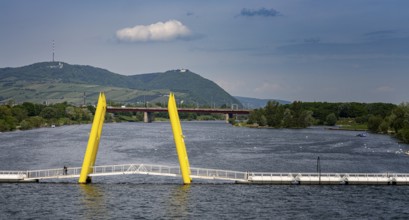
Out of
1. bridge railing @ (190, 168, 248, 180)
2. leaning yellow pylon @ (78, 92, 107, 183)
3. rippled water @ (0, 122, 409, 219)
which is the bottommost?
rippled water @ (0, 122, 409, 219)

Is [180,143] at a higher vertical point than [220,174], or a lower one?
higher

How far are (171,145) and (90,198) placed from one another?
3454 inches

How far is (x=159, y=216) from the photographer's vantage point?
62188 millimetres

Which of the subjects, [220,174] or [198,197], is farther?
[220,174]

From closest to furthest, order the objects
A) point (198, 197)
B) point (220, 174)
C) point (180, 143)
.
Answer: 1. point (198, 197)
2. point (180, 143)
3. point (220, 174)

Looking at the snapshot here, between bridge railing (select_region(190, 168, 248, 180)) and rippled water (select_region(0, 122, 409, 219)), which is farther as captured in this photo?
bridge railing (select_region(190, 168, 248, 180))

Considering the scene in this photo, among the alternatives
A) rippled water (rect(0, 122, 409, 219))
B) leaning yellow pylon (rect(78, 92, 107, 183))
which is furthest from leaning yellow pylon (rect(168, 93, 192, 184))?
leaning yellow pylon (rect(78, 92, 107, 183))

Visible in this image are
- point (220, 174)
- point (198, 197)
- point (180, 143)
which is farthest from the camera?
point (220, 174)

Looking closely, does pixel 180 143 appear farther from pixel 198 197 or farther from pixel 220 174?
pixel 220 174

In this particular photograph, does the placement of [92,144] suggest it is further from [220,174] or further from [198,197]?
[220,174]

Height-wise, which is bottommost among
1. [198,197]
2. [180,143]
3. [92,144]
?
[198,197]

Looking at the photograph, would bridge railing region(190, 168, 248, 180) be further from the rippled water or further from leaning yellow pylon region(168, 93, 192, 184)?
leaning yellow pylon region(168, 93, 192, 184)

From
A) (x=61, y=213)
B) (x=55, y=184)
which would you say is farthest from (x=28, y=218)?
(x=55, y=184)

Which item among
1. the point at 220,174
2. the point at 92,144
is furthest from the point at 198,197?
the point at 220,174
